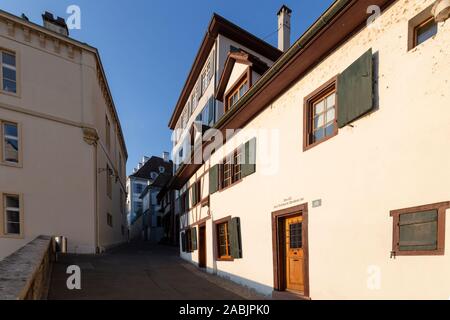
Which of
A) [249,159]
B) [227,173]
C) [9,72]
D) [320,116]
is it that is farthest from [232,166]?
[9,72]

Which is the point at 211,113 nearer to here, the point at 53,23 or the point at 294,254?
the point at 53,23

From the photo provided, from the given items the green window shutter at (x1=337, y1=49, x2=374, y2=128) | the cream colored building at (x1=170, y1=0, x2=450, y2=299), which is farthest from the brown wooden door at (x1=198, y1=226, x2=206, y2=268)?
the green window shutter at (x1=337, y1=49, x2=374, y2=128)

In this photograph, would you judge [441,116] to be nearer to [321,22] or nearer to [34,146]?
[321,22]

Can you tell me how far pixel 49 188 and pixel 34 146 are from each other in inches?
77.4

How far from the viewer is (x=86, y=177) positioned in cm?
1427

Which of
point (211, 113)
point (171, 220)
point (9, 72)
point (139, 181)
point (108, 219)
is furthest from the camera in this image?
point (139, 181)

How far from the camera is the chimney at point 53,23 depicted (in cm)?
1545

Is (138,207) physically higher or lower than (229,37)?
lower

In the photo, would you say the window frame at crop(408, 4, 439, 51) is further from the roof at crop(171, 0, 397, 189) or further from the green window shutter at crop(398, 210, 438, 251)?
the green window shutter at crop(398, 210, 438, 251)

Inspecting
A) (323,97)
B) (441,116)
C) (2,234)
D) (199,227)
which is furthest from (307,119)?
(2,234)

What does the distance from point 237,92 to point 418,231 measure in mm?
8304

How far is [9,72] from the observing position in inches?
513

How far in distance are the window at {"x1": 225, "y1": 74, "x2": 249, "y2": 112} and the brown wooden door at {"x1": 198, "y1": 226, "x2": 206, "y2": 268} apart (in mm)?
5572

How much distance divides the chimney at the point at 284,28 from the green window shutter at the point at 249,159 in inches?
376
